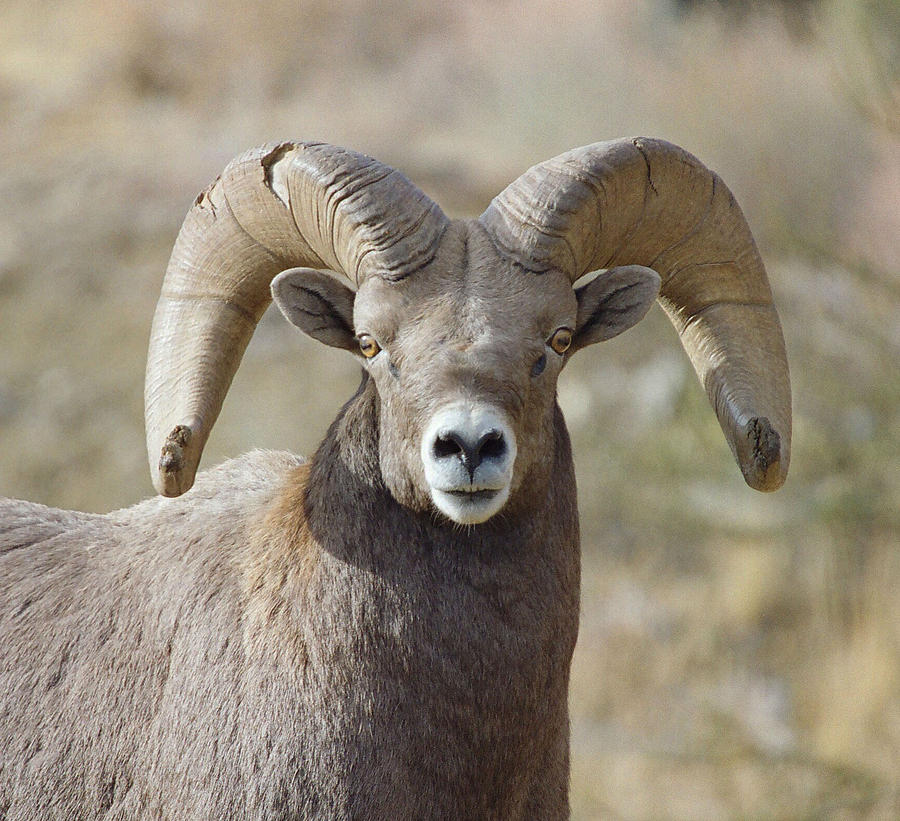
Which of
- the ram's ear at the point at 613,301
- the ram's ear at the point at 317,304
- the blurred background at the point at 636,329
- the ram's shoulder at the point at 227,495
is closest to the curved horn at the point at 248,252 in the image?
the ram's ear at the point at 317,304

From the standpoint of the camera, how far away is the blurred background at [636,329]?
51.2 ft

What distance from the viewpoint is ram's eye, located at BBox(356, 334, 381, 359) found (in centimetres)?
530

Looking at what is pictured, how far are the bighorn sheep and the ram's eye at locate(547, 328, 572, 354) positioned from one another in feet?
0.04

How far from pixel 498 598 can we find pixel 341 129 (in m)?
22.5

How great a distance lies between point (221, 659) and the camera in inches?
206

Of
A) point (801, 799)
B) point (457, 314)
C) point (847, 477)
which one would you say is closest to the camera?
point (457, 314)

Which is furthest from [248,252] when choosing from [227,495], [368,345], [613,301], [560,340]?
[613,301]

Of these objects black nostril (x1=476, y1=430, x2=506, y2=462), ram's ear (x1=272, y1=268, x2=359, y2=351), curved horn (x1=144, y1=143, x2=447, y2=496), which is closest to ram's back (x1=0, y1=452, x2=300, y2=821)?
curved horn (x1=144, y1=143, x2=447, y2=496)

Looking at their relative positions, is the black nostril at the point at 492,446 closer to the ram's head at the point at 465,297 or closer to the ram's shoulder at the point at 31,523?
the ram's head at the point at 465,297

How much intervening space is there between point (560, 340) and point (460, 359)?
62 centimetres

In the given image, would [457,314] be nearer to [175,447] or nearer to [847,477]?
[175,447]

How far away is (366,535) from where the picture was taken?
523 cm

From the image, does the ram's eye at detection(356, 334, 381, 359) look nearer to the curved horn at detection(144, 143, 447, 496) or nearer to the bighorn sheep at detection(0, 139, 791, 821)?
the bighorn sheep at detection(0, 139, 791, 821)

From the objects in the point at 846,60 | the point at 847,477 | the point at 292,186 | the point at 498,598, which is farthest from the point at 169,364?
the point at 847,477
